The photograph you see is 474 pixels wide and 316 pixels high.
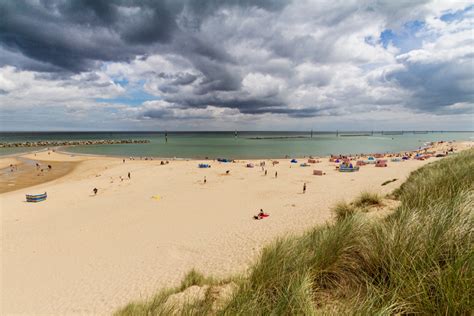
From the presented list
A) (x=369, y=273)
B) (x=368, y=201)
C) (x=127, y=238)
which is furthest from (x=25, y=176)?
(x=369, y=273)

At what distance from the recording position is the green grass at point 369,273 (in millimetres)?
2264

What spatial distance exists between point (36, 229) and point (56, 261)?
5.09m

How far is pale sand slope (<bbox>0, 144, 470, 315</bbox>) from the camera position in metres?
7.20

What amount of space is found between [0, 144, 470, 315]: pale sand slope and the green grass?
3380 mm

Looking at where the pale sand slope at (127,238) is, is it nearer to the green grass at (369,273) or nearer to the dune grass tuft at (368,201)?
the dune grass tuft at (368,201)

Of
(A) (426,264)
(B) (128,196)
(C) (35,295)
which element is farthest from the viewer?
(B) (128,196)

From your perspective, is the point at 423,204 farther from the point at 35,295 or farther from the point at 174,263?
the point at 35,295

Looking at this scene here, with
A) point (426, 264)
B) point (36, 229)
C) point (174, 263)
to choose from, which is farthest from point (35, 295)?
point (426, 264)

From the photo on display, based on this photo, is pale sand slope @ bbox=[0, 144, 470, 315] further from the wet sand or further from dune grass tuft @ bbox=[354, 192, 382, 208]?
the wet sand

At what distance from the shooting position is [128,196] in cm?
1956

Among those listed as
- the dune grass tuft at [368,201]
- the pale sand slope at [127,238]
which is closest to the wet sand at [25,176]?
the pale sand slope at [127,238]

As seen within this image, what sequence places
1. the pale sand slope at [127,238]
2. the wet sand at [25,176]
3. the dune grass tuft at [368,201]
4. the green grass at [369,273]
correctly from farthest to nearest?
the wet sand at [25,176], the dune grass tuft at [368,201], the pale sand slope at [127,238], the green grass at [369,273]

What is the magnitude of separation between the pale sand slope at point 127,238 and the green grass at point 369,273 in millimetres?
3380

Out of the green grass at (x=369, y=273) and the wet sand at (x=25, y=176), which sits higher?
the green grass at (x=369, y=273)
